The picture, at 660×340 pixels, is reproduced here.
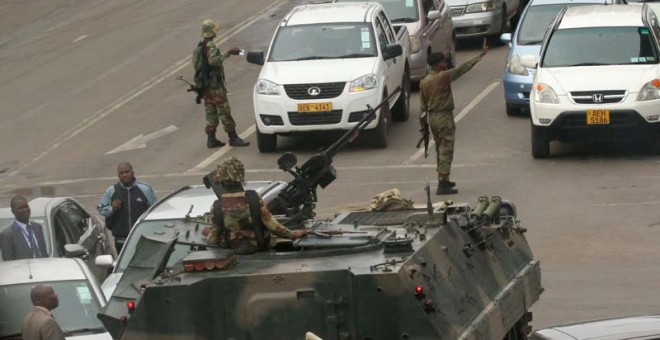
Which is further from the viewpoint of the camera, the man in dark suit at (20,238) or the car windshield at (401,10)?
the car windshield at (401,10)

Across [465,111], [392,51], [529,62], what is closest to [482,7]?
[465,111]

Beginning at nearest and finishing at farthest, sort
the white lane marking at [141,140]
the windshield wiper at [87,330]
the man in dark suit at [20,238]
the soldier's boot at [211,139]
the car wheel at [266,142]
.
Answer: the windshield wiper at [87,330] → the man in dark suit at [20,238] → the car wheel at [266,142] → the soldier's boot at [211,139] → the white lane marking at [141,140]

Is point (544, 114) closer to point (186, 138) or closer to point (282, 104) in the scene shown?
point (282, 104)

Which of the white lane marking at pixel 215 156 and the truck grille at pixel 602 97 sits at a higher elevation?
the truck grille at pixel 602 97

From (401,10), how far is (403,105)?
3.71 m

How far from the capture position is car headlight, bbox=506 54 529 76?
26.2 metres

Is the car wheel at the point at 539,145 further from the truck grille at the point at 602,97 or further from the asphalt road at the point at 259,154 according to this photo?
the truck grille at the point at 602,97

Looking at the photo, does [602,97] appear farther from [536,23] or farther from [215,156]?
[215,156]

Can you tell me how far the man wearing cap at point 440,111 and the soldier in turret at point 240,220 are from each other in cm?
969

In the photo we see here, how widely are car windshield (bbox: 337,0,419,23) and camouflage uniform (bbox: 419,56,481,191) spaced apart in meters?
8.40

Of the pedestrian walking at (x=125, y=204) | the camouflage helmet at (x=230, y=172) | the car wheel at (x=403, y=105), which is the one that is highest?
the camouflage helmet at (x=230, y=172)

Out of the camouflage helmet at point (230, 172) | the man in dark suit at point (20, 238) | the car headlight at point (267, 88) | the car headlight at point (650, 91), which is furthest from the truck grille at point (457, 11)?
the camouflage helmet at point (230, 172)

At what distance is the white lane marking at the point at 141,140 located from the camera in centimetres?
2619

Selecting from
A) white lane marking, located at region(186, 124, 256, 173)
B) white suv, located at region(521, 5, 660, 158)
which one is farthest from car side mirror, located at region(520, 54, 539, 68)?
white lane marking, located at region(186, 124, 256, 173)
